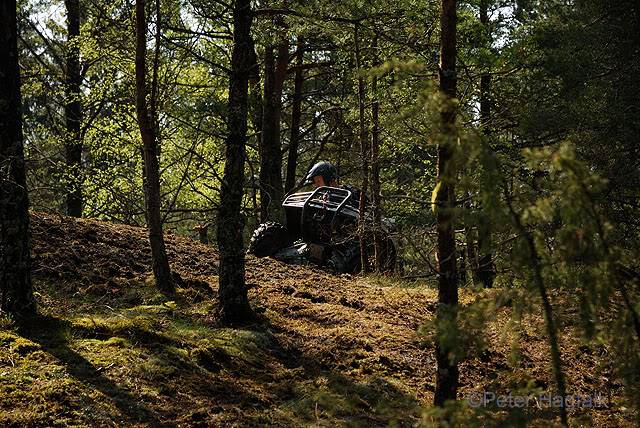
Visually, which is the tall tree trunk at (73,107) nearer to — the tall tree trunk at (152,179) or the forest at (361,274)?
the forest at (361,274)

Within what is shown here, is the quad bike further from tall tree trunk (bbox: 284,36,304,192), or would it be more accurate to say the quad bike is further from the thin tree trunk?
the thin tree trunk

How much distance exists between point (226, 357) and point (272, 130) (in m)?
11.7

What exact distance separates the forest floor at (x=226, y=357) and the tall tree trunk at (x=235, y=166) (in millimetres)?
696

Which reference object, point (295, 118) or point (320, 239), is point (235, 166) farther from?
point (295, 118)

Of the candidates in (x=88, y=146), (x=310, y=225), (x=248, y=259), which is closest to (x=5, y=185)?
(x=248, y=259)

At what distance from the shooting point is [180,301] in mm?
8234

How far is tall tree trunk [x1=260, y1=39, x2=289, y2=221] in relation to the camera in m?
17.1

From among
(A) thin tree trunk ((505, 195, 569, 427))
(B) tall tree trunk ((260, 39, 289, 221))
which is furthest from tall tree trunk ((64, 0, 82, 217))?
(A) thin tree trunk ((505, 195, 569, 427))

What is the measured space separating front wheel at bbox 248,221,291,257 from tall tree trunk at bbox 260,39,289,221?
3.40 metres

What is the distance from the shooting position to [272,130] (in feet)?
57.2

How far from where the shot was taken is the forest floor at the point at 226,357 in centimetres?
490

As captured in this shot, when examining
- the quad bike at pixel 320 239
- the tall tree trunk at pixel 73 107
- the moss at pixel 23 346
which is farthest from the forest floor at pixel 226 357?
the tall tree trunk at pixel 73 107

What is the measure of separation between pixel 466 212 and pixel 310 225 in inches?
400

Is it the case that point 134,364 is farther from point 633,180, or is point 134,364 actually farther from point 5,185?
point 633,180
